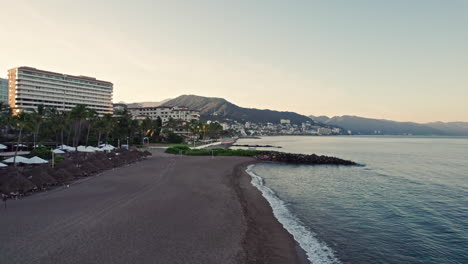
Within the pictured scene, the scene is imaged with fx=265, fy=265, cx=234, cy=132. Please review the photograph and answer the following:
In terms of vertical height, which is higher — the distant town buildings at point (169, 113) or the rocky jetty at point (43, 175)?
the distant town buildings at point (169, 113)

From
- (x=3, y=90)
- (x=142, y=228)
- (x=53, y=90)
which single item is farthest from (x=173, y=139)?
(x=3, y=90)

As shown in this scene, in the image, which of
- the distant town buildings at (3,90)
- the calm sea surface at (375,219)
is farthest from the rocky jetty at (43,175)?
the distant town buildings at (3,90)

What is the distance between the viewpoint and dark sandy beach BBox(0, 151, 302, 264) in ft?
37.0

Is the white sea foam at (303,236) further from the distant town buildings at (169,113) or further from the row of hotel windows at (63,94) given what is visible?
the row of hotel windows at (63,94)

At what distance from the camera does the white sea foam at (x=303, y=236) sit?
479 inches

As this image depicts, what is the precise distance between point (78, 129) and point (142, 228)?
6714cm

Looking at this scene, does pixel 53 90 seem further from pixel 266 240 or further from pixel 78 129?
pixel 266 240

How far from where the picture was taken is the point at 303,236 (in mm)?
Result: 14570

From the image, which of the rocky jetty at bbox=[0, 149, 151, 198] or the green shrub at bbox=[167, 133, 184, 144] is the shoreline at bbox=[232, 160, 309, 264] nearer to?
the rocky jetty at bbox=[0, 149, 151, 198]

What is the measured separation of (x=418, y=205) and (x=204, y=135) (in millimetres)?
109585

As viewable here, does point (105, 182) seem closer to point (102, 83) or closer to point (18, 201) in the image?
point (18, 201)

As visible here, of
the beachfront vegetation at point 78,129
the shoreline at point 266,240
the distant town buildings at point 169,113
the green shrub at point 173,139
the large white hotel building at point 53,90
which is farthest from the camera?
the distant town buildings at point 169,113

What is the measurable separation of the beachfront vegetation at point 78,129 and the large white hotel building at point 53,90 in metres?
49.0

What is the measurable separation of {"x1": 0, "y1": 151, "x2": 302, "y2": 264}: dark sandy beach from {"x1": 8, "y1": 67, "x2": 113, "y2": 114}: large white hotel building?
116425 millimetres
